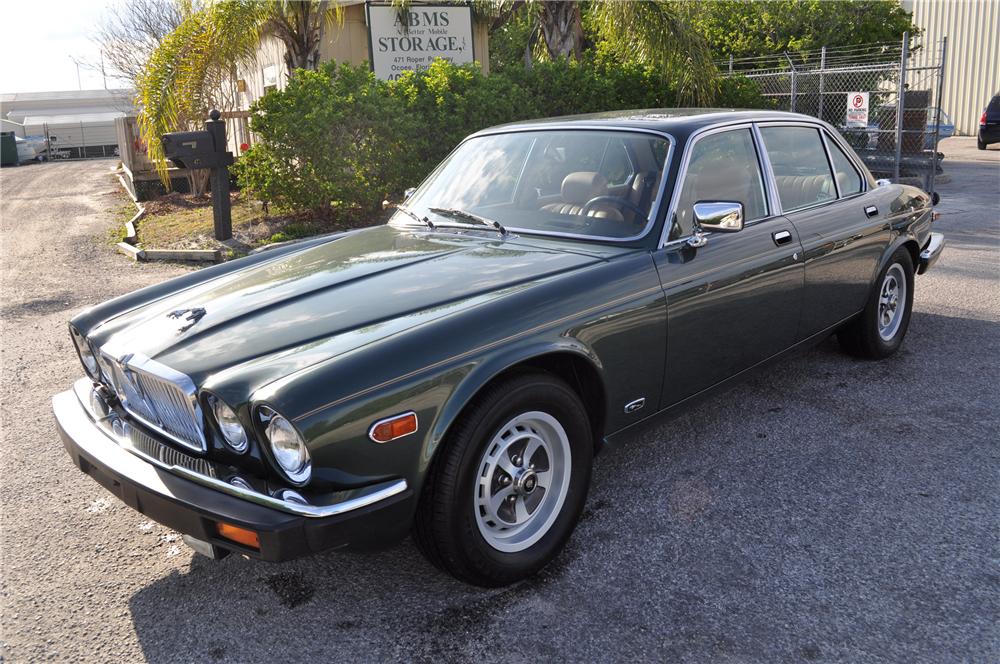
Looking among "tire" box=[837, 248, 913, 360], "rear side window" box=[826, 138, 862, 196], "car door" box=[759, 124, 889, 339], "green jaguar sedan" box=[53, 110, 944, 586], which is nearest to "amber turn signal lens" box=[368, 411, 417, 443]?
"green jaguar sedan" box=[53, 110, 944, 586]

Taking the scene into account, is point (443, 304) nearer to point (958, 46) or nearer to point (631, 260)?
point (631, 260)

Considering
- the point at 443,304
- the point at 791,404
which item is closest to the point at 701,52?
the point at 791,404

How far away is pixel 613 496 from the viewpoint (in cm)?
366

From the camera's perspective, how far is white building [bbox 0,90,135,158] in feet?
122

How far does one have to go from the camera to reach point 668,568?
3.08m

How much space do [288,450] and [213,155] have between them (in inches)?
342

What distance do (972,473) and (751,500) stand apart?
3.57 feet

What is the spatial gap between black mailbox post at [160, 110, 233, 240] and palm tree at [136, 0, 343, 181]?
1757mm

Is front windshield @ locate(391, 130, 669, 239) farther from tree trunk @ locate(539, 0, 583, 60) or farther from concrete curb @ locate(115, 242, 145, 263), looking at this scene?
tree trunk @ locate(539, 0, 583, 60)

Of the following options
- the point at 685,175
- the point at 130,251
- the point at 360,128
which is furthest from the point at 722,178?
the point at 130,251

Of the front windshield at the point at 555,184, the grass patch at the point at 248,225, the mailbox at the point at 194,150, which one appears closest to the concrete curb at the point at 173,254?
the grass patch at the point at 248,225

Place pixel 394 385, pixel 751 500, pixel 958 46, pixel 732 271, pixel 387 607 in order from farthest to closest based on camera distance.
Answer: pixel 958 46 < pixel 732 271 < pixel 751 500 < pixel 387 607 < pixel 394 385

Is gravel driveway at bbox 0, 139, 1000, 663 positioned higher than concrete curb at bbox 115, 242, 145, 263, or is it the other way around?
concrete curb at bbox 115, 242, 145, 263

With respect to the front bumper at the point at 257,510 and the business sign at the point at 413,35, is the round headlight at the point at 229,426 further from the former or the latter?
the business sign at the point at 413,35
